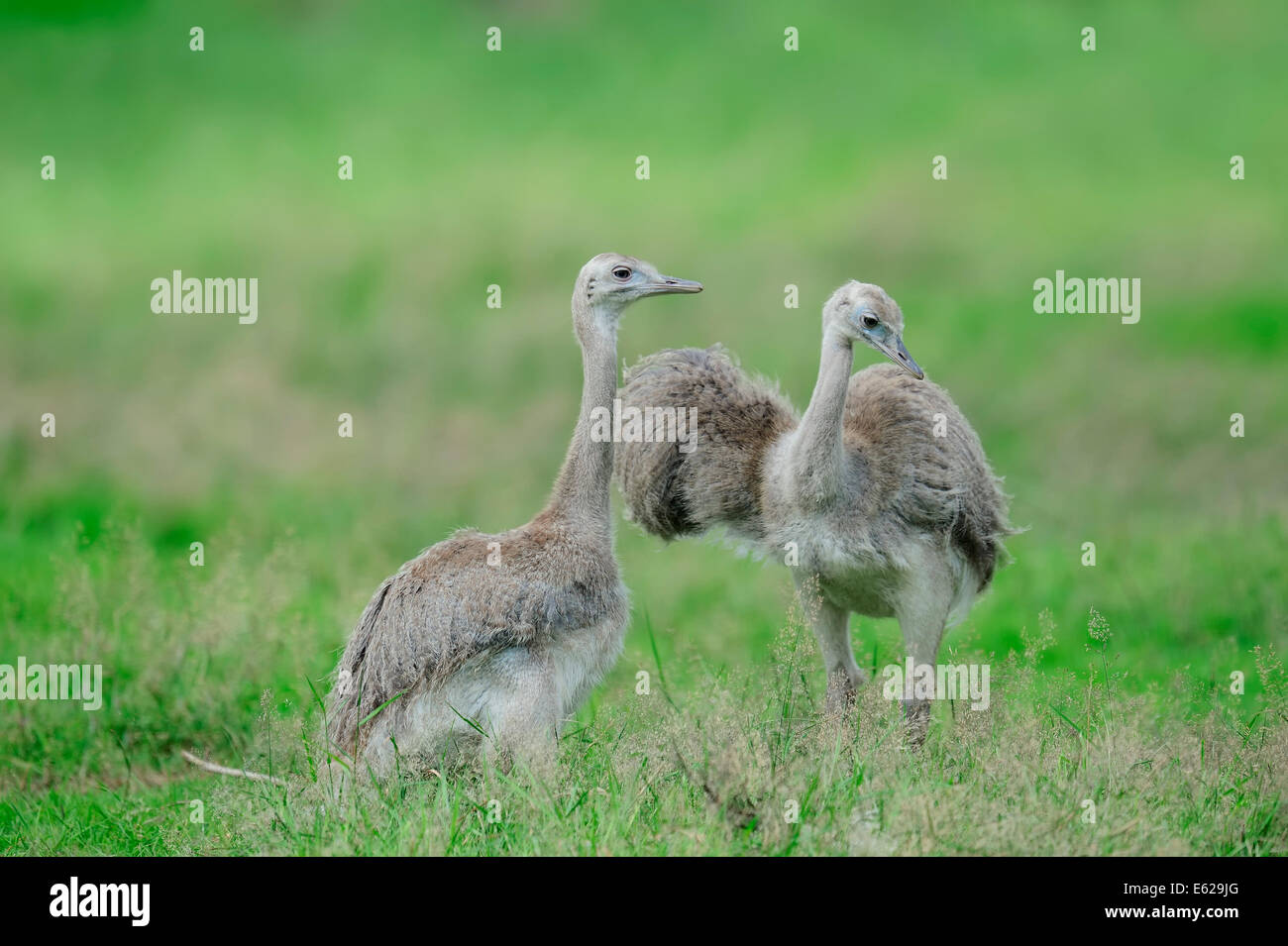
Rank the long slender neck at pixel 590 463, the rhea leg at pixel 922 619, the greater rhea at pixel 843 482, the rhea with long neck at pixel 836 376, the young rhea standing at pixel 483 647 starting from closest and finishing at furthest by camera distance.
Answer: the young rhea standing at pixel 483 647, the long slender neck at pixel 590 463, the rhea with long neck at pixel 836 376, the greater rhea at pixel 843 482, the rhea leg at pixel 922 619

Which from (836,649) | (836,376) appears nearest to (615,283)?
(836,376)

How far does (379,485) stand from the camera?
15.4 metres

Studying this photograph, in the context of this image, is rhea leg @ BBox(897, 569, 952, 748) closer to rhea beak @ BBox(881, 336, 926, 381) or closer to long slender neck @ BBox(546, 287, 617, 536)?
rhea beak @ BBox(881, 336, 926, 381)

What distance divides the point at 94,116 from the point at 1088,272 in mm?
12858

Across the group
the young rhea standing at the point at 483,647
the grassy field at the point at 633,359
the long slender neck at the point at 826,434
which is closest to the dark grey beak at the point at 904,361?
the long slender neck at the point at 826,434

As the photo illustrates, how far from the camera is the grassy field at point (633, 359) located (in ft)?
22.9

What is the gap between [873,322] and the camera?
7777 millimetres

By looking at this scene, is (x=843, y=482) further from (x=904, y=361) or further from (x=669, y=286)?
(x=669, y=286)

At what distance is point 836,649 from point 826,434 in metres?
1.36

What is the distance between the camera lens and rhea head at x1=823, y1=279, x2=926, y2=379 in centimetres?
774

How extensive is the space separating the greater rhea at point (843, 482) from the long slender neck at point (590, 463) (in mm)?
865

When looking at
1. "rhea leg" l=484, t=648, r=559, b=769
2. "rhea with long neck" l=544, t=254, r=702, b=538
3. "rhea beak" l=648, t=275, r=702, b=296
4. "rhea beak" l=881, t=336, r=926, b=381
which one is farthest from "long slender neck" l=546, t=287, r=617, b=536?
"rhea beak" l=881, t=336, r=926, b=381

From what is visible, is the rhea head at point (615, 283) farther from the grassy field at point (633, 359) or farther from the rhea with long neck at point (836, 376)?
the grassy field at point (633, 359)

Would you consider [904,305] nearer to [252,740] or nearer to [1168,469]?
[1168,469]
